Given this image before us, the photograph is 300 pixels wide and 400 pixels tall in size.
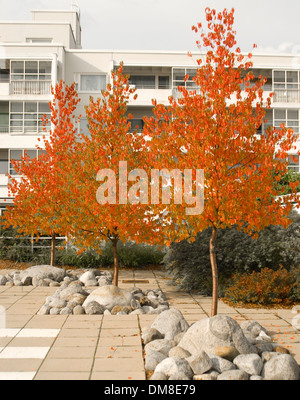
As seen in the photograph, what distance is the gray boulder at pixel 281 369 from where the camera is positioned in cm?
534

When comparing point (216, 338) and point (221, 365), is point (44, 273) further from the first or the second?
point (221, 365)

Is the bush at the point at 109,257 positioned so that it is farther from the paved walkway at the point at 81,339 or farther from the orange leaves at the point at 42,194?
the paved walkway at the point at 81,339

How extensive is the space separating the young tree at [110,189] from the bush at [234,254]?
1621 mm

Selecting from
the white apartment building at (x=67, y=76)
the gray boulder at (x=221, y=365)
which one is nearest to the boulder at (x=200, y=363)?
the gray boulder at (x=221, y=365)

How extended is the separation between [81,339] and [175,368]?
2180 mm

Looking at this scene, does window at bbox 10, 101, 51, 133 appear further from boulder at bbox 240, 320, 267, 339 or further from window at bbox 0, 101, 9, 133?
boulder at bbox 240, 320, 267, 339

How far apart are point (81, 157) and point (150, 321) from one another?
4.86m

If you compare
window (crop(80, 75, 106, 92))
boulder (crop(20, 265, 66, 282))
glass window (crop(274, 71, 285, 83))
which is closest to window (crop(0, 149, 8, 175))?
window (crop(80, 75, 106, 92))

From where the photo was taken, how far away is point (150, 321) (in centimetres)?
830

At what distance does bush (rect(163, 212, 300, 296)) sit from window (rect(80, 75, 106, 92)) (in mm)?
18528

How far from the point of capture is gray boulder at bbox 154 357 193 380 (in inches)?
208

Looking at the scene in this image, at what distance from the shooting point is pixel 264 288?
1002cm

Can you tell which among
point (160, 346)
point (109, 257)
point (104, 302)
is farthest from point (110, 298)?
point (109, 257)
